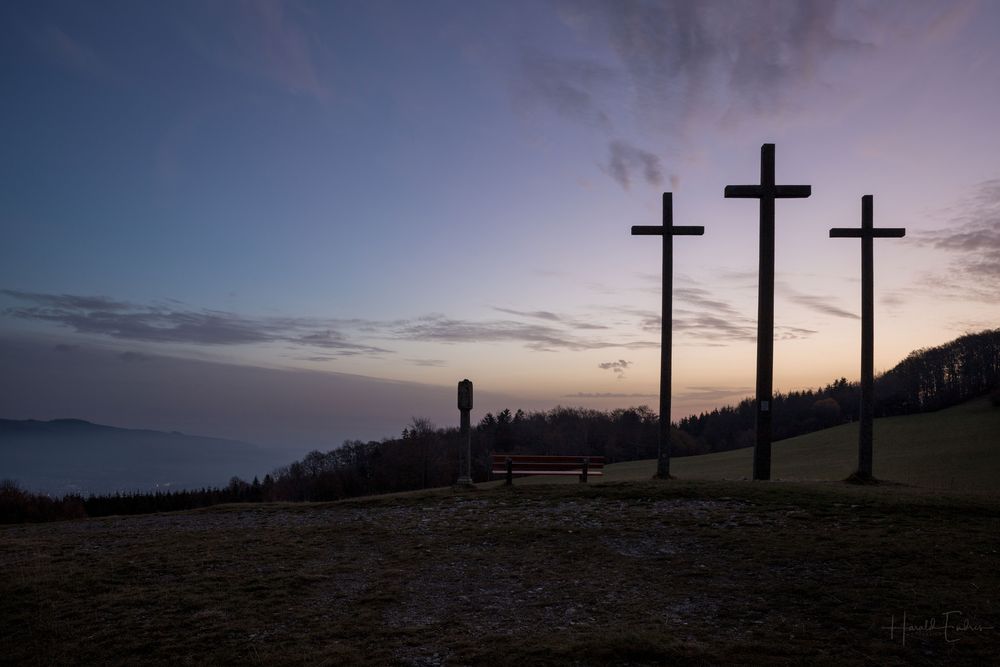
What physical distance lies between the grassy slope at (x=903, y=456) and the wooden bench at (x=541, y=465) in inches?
337

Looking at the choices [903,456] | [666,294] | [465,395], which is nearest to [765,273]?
[666,294]

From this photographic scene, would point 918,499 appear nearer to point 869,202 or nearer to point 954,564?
point 954,564

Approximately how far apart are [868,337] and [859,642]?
43.9ft

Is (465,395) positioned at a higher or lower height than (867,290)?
lower

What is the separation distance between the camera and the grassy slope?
27641 mm

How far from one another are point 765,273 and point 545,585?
1175cm

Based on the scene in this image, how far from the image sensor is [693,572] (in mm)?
8797

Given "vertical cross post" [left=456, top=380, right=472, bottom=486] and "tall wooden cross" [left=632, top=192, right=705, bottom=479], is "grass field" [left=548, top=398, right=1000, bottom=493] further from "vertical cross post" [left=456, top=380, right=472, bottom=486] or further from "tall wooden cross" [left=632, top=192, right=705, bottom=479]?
"vertical cross post" [left=456, top=380, right=472, bottom=486]

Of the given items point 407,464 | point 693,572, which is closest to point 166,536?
point 693,572

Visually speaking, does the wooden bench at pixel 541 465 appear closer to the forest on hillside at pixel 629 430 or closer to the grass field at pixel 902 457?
the grass field at pixel 902 457

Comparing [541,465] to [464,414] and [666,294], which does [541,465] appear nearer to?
[464,414]

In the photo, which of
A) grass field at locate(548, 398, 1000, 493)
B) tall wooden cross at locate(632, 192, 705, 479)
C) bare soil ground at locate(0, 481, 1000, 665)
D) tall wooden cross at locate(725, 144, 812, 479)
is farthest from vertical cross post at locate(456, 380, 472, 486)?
grass field at locate(548, 398, 1000, 493)

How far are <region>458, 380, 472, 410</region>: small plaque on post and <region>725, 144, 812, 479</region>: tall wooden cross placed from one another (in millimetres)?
8251

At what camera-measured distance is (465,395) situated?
1906cm
